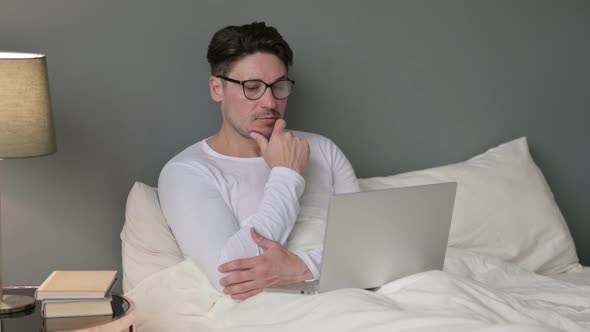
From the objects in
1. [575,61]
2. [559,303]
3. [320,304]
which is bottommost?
[559,303]

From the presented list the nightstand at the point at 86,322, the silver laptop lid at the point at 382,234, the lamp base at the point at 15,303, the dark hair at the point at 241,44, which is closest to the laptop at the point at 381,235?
the silver laptop lid at the point at 382,234

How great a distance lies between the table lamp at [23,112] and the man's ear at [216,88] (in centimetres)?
61

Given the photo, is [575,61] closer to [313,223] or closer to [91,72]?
[313,223]

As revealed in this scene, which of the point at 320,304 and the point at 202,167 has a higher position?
the point at 202,167

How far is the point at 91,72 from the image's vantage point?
2465 mm

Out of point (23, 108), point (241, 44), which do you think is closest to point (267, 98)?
point (241, 44)

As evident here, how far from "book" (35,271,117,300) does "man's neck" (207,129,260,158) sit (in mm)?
627

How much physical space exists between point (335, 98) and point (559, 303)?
3.38 ft

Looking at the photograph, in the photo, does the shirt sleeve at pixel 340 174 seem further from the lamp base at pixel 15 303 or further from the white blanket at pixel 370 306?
the lamp base at pixel 15 303

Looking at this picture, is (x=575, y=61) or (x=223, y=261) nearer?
(x=223, y=261)

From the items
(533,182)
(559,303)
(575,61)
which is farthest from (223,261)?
(575,61)

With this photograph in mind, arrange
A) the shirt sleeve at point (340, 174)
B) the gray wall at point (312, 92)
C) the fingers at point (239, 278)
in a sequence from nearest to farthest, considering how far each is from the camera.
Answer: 1. the fingers at point (239, 278)
2. the gray wall at point (312, 92)
3. the shirt sleeve at point (340, 174)

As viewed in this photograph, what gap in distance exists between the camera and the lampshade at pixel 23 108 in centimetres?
185

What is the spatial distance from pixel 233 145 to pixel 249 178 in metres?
0.12
